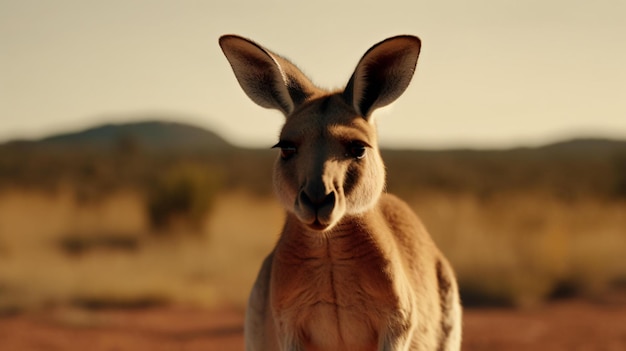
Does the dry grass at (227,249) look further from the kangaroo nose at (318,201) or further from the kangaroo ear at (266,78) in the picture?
the kangaroo nose at (318,201)

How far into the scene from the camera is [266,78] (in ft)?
15.0

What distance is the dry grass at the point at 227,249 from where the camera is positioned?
12.8 m

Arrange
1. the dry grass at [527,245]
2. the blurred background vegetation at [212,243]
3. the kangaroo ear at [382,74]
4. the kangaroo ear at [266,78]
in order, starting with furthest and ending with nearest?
the dry grass at [527,245] → the blurred background vegetation at [212,243] → the kangaroo ear at [266,78] → the kangaroo ear at [382,74]

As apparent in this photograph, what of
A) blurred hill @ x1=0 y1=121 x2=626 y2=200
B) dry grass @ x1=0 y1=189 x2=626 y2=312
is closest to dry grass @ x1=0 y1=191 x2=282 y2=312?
dry grass @ x1=0 y1=189 x2=626 y2=312

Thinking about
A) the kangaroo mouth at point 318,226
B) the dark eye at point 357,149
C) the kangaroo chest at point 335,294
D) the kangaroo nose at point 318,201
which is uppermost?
the dark eye at point 357,149

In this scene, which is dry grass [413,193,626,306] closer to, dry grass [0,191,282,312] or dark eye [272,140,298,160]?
dry grass [0,191,282,312]

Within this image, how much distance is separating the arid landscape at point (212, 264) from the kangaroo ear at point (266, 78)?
5.73 meters

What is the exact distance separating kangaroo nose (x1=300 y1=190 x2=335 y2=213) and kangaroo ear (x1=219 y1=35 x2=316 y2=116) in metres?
0.83

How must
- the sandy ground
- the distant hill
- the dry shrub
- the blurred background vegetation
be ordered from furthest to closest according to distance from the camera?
the distant hill → the dry shrub → the blurred background vegetation → the sandy ground

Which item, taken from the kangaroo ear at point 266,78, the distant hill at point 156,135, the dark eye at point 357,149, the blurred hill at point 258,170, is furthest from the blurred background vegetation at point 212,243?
the distant hill at point 156,135

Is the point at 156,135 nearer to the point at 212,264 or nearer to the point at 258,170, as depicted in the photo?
the point at 258,170

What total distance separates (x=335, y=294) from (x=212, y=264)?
10724 mm

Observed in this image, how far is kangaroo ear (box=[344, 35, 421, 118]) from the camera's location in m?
4.29

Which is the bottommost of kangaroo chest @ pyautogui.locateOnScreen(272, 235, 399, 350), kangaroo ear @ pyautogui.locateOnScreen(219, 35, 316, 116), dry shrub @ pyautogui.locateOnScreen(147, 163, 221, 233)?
dry shrub @ pyautogui.locateOnScreen(147, 163, 221, 233)
